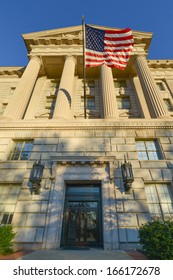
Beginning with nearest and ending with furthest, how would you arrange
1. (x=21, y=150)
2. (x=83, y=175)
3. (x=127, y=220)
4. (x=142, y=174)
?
(x=127, y=220) < (x=83, y=175) < (x=142, y=174) < (x=21, y=150)

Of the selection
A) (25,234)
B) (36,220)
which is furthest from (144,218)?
(25,234)

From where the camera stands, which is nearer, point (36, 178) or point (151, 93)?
point (36, 178)

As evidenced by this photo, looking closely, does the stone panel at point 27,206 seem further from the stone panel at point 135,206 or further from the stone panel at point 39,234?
the stone panel at point 135,206

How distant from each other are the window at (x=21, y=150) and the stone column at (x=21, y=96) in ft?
10.2

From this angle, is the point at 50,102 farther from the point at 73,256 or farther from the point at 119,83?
the point at 73,256

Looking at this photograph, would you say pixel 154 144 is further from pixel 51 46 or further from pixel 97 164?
pixel 51 46

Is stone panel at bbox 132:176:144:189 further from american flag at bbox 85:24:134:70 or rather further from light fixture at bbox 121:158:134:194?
american flag at bbox 85:24:134:70

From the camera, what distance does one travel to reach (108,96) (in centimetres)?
1594

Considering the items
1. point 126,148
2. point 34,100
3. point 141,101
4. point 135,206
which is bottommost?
point 135,206

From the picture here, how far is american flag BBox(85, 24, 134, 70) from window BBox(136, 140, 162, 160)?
21.1 ft

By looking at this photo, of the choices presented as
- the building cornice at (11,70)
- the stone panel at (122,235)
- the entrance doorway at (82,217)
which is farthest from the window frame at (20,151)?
the building cornice at (11,70)

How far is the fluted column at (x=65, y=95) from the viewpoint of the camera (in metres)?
14.2

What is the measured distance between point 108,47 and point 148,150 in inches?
353

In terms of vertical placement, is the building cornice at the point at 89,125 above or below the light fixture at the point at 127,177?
above
